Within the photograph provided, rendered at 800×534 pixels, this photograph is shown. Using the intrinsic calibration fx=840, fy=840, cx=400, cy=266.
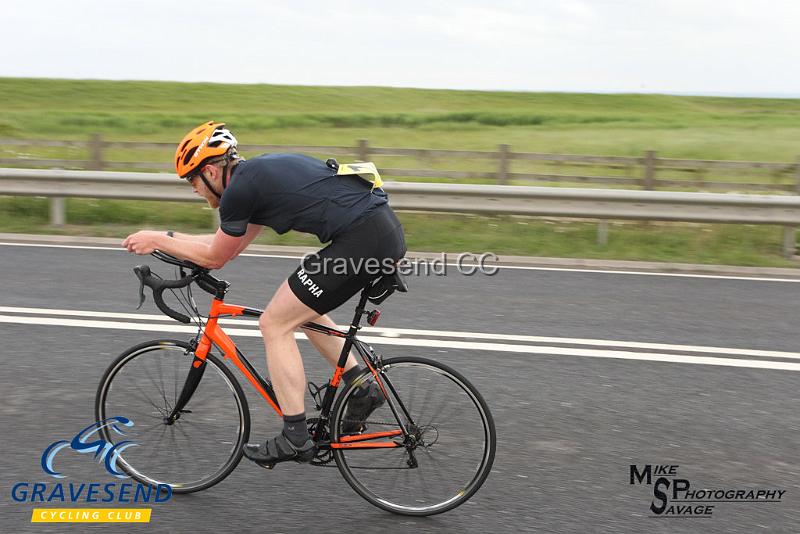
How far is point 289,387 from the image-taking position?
4016 mm

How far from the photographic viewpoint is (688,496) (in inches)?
166

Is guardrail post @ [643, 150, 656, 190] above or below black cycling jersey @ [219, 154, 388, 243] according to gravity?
below

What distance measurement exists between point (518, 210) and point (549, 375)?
4956mm

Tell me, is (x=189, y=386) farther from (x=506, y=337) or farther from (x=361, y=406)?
(x=506, y=337)

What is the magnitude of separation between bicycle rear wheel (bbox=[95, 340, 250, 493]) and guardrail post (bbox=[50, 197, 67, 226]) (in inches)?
286

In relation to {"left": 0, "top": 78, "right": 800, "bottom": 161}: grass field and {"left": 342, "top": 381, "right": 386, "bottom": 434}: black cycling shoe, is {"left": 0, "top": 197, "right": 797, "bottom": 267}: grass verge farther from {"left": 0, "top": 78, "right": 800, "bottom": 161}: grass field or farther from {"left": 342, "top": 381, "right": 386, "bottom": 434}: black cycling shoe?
{"left": 0, "top": 78, "right": 800, "bottom": 161}: grass field

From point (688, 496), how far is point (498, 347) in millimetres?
2348

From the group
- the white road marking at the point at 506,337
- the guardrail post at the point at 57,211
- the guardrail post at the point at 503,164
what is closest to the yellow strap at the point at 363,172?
the white road marking at the point at 506,337

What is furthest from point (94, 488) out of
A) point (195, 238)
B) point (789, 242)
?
point (789, 242)

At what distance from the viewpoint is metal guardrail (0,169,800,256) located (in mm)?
10180

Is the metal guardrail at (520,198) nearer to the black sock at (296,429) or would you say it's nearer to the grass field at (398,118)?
the black sock at (296,429)

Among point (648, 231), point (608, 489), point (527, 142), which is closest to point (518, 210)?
point (648, 231)

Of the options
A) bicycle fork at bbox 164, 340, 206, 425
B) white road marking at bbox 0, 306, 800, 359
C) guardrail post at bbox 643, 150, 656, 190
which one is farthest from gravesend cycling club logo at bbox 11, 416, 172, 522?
guardrail post at bbox 643, 150, 656, 190

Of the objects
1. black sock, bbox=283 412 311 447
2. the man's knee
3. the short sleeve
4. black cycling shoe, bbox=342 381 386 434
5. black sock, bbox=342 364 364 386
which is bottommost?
black sock, bbox=283 412 311 447
